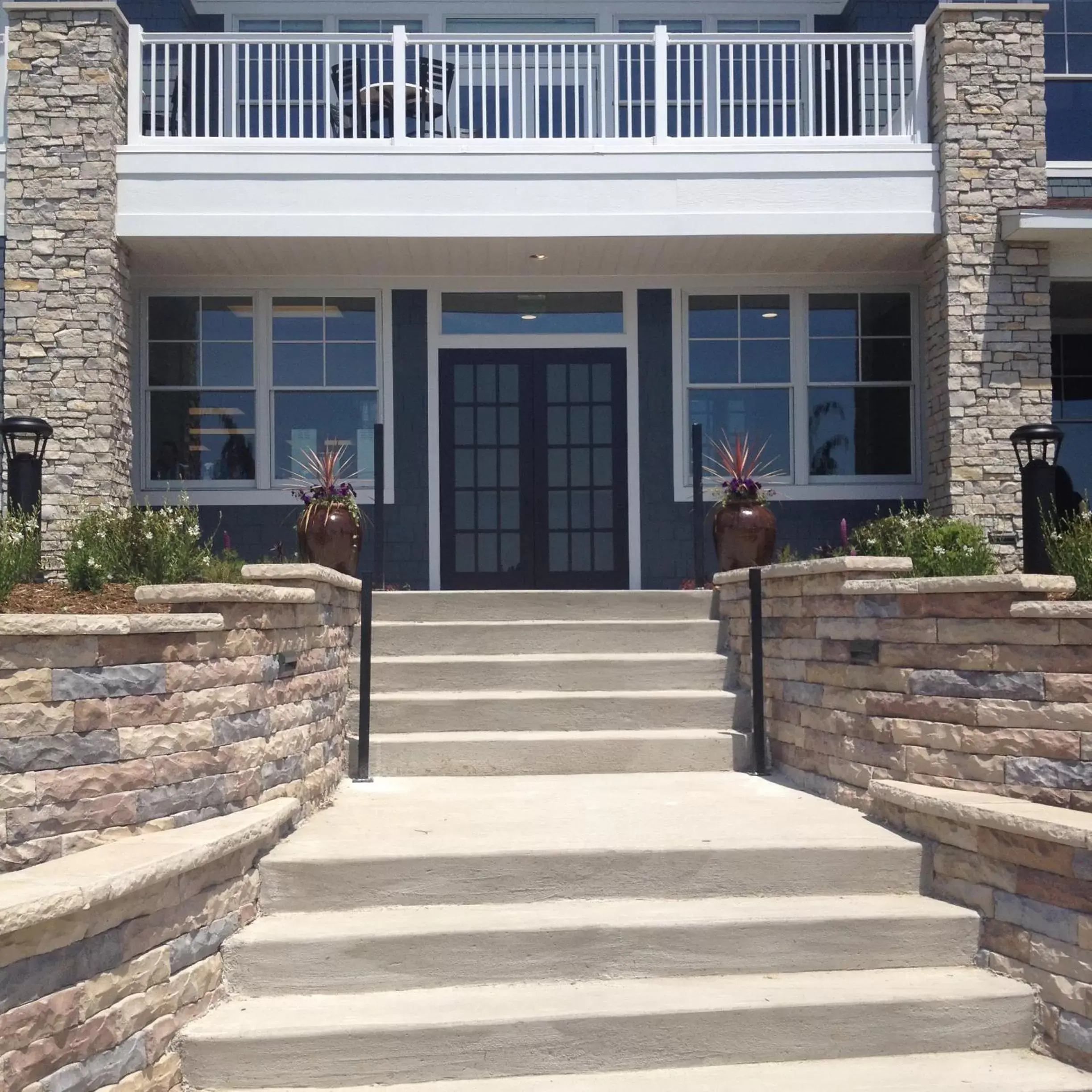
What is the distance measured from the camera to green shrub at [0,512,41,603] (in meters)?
4.87

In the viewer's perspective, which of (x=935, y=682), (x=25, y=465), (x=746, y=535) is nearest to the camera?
(x=935, y=682)

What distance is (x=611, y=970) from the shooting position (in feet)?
13.7

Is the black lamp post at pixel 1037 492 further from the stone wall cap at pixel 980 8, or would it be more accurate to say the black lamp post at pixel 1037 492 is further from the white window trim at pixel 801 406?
the stone wall cap at pixel 980 8

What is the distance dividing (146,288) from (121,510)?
3652mm

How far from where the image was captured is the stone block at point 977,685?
4578mm

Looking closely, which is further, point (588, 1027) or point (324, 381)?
point (324, 381)

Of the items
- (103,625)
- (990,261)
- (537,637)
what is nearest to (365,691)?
(537,637)

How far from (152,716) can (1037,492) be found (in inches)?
199

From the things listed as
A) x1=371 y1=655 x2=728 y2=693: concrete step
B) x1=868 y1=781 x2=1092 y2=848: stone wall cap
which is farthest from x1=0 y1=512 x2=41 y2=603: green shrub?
x1=868 y1=781 x2=1092 y2=848: stone wall cap

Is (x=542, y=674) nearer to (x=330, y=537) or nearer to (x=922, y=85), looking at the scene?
(x=330, y=537)

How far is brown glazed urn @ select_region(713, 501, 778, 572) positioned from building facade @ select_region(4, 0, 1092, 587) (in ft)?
6.19

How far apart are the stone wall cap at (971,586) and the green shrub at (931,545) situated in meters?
0.29

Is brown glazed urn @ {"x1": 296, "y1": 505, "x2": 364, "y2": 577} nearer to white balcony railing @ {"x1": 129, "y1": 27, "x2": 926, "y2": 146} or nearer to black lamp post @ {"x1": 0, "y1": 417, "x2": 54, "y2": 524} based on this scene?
black lamp post @ {"x1": 0, "y1": 417, "x2": 54, "y2": 524}

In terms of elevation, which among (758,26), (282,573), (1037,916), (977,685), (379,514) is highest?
(758,26)
